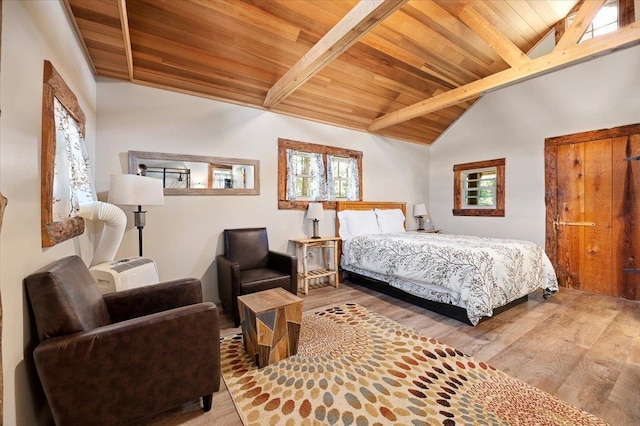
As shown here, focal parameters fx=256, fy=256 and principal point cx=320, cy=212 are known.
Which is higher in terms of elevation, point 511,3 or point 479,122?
point 511,3

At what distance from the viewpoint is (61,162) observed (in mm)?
1631

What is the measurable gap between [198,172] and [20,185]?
199cm

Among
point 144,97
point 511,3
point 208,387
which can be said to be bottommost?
point 208,387

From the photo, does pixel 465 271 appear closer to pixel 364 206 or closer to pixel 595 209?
pixel 364 206

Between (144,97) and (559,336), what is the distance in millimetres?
4780

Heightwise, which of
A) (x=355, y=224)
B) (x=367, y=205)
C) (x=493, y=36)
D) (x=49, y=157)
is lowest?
(x=355, y=224)

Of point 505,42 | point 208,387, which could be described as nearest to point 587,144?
point 505,42

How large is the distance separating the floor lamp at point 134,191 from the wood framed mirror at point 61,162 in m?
0.19

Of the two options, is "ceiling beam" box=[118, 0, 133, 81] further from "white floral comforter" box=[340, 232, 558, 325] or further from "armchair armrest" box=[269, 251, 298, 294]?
"white floral comforter" box=[340, 232, 558, 325]

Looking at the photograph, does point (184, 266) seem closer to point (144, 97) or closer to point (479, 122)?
point (144, 97)

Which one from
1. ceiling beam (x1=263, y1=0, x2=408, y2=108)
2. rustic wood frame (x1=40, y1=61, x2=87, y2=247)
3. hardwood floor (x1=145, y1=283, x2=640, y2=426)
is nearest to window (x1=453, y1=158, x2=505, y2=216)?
hardwood floor (x1=145, y1=283, x2=640, y2=426)

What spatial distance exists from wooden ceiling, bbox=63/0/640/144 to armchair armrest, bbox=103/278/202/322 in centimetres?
196

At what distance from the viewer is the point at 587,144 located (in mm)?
3576

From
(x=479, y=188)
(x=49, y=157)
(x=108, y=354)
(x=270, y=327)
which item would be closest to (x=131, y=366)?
(x=108, y=354)
